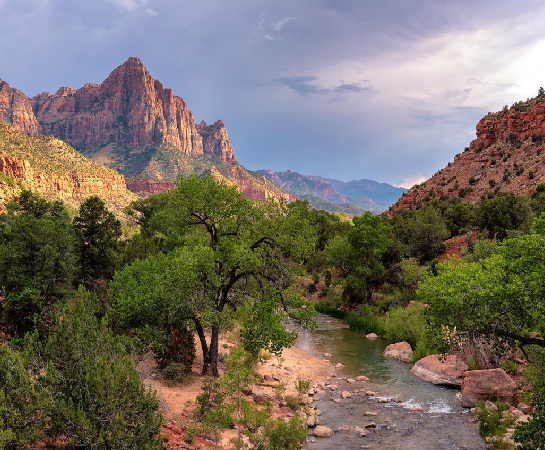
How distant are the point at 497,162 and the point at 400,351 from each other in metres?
61.8

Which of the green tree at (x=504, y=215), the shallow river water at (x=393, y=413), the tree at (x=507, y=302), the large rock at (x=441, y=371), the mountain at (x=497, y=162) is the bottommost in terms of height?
the shallow river water at (x=393, y=413)

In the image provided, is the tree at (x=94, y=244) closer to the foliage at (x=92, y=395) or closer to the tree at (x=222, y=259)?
the tree at (x=222, y=259)

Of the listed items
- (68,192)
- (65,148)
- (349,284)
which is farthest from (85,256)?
(65,148)

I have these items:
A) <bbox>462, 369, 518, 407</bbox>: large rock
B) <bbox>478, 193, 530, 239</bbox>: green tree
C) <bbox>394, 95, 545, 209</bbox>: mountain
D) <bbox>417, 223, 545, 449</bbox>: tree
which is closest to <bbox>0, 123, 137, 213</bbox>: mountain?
<bbox>462, 369, 518, 407</bbox>: large rock

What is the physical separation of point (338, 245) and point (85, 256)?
28517 mm

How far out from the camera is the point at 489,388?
17.7 metres

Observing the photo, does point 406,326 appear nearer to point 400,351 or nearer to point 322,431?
point 400,351

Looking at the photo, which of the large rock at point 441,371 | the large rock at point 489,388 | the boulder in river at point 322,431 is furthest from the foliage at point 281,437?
the large rock at point 441,371

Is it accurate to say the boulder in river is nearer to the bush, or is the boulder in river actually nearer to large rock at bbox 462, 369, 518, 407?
large rock at bbox 462, 369, 518, 407

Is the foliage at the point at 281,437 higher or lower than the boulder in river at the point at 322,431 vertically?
higher

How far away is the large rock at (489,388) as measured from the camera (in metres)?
17.5

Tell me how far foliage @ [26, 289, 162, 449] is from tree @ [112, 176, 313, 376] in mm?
5705

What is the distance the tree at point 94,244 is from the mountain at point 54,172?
172 feet

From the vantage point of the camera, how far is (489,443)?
14.0 m
